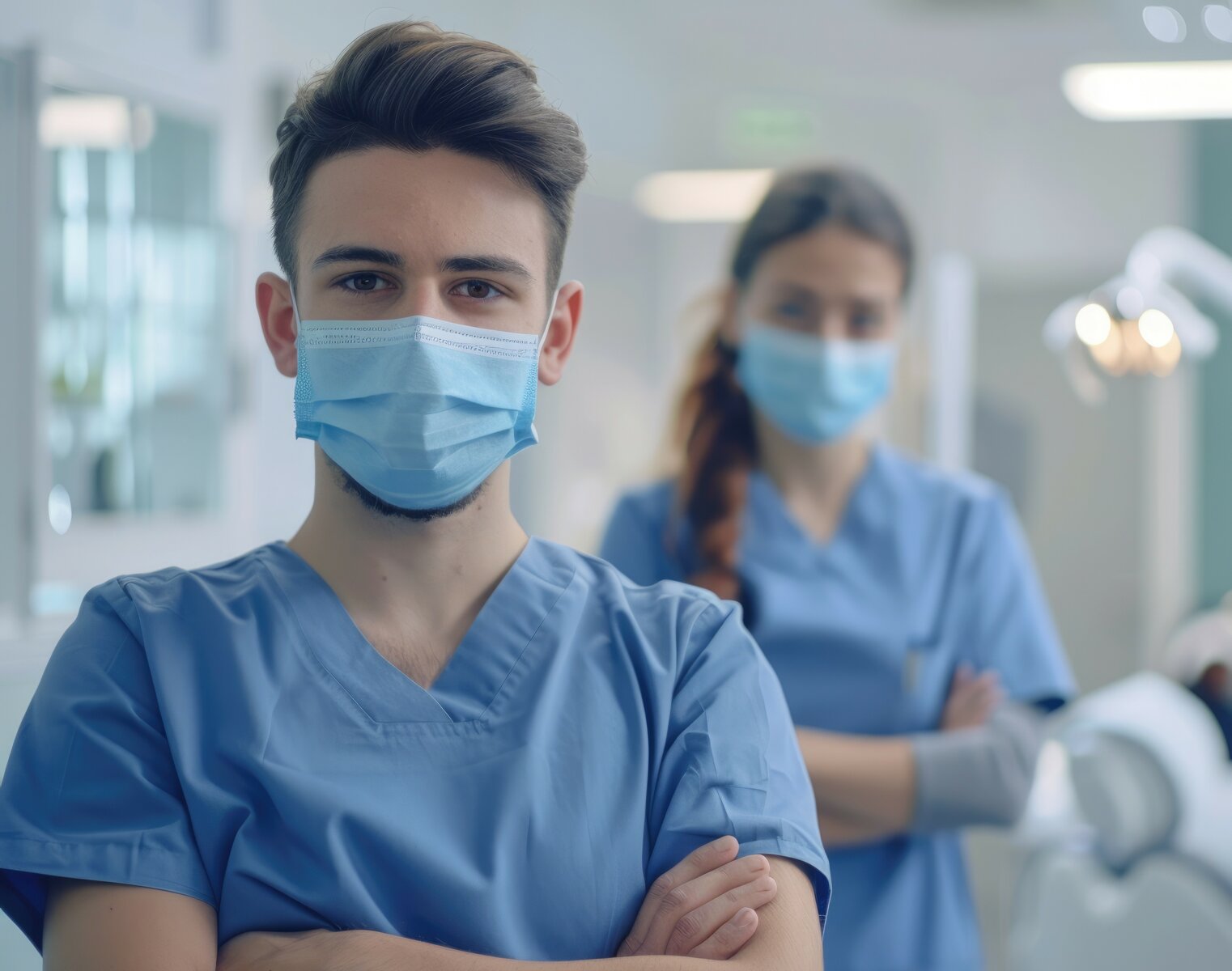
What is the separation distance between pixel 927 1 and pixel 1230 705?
7.60 feet

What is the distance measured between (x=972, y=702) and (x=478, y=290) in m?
0.88

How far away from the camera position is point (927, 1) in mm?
3703

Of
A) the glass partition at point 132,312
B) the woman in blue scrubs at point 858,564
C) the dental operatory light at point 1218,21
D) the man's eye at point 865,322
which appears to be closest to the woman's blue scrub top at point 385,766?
the woman in blue scrubs at point 858,564

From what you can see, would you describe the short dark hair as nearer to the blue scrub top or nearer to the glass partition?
the blue scrub top

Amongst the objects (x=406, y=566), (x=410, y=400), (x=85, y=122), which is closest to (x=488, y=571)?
(x=406, y=566)

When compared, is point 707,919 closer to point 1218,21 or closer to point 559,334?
point 559,334

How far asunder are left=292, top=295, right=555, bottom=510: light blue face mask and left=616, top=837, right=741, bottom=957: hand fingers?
1.10 feet

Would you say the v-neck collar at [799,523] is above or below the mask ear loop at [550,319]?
below

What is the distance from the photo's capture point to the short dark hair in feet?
3.26

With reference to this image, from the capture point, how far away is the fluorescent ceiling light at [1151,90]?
2.89 m

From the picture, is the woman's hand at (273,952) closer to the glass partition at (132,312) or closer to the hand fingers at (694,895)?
the hand fingers at (694,895)

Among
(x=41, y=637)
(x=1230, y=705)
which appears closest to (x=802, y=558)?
(x=41, y=637)

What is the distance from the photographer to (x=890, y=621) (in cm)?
156

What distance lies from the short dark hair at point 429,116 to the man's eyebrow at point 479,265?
73 millimetres
